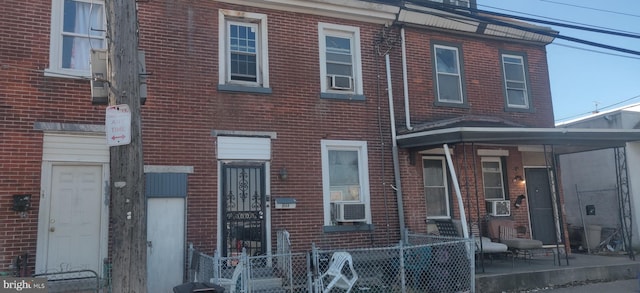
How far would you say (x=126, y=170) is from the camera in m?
4.97

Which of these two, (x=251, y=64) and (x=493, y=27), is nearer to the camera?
(x=251, y=64)

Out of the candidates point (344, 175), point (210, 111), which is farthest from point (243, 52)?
point (344, 175)

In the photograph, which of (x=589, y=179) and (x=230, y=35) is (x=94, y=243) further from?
(x=589, y=179)

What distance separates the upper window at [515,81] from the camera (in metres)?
12.9

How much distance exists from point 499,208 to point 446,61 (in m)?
3.89

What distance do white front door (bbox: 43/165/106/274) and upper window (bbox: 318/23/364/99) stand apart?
4.94m

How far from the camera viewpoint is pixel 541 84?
13312mm

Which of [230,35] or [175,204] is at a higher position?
[230,35]

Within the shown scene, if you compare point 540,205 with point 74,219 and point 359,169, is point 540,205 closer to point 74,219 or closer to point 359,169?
point 359,169

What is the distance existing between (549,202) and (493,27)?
4.82 metres

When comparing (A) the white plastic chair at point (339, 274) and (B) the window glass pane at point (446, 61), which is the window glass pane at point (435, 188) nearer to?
(B) the window glass pane at point (446, 61)

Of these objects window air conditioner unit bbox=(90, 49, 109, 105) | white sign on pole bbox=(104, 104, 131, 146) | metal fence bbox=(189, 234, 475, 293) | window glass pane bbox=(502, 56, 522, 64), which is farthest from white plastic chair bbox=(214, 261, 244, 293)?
window glass pane bbox=(502, 56, 522, 64)

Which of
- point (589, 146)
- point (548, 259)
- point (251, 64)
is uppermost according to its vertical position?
point (251, 64)

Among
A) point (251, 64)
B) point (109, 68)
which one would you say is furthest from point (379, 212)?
point (109, 68)
